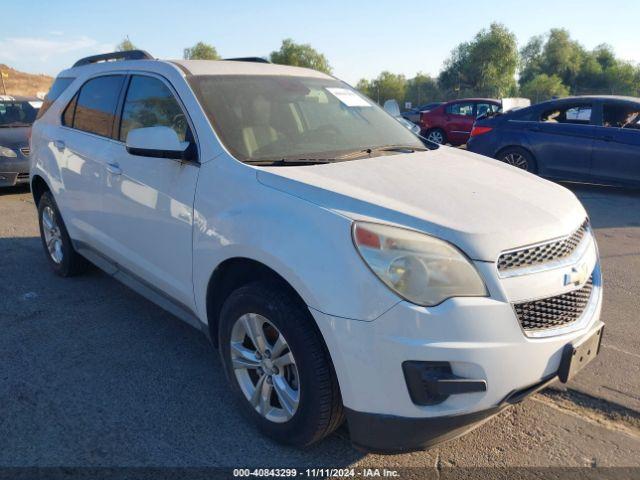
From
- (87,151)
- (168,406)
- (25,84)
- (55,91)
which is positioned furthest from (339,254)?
(25,84)

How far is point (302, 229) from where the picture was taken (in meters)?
2.23

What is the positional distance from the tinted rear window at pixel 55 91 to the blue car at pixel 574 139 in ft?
21.6

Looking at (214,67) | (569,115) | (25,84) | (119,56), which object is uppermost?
(25,84)

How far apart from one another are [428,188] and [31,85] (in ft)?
224

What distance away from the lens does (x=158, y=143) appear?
2.85 meters

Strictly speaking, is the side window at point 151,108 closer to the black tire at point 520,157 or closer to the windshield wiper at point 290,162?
the windshield wiper at point 290,162

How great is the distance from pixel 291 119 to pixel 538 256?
166 centimetres

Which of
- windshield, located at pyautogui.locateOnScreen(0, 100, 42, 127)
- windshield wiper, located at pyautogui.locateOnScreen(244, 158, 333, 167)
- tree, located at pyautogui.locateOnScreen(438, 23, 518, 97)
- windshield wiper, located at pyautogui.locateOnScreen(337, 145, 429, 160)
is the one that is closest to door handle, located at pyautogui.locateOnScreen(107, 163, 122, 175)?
windshield wiper, located at pyautogui.locateOnScreen(244, 158, 333, 167)

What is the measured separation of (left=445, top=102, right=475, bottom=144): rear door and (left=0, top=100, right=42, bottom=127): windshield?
11.6m

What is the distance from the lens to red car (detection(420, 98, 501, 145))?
54.6 ft

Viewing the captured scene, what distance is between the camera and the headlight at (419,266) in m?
2.04

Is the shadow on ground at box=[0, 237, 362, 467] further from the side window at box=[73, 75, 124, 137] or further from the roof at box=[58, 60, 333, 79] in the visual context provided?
the roof at box=[58, 60, 333, 79]

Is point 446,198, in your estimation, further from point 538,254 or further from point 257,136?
point 257,136

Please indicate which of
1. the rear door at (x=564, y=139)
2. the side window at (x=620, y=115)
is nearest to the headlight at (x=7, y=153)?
the rear door at (x=564, y=139)
